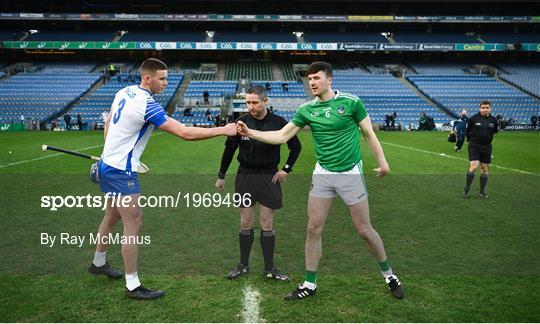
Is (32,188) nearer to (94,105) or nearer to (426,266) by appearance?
(426,266)

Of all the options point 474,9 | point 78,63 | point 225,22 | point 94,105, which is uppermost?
point 474,9

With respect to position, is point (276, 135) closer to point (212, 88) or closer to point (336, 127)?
point (336, 127)

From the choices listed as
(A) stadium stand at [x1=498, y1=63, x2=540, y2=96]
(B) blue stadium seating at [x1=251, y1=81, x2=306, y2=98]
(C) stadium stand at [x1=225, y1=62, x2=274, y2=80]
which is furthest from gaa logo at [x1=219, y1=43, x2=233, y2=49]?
(A) stadium stand at [x1=498, y1=63, x2=540, y2=96]

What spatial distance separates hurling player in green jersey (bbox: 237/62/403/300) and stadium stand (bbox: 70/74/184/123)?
114 ft

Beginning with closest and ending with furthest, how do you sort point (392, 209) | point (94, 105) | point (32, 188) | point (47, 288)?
point (47, 288), point (392, 209), point (32, 188), point (94, 105)

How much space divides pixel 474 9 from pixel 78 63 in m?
50.8

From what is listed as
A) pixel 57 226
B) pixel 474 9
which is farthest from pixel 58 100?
pixel 474 9

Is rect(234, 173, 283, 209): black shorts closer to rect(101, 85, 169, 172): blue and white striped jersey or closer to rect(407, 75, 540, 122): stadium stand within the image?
rect(101, 85, 169, 172): blue and white striped jersey

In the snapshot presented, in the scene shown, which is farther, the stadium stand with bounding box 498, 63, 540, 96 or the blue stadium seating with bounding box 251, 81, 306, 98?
the stadium stand with bounding box 498, 63, 540, 96

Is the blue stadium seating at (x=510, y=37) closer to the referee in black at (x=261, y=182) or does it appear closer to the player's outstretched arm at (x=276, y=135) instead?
the referee in black at (x=261, y=182)

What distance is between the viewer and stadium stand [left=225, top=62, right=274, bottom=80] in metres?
48.8

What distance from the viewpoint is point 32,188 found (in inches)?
403

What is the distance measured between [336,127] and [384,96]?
4140cm

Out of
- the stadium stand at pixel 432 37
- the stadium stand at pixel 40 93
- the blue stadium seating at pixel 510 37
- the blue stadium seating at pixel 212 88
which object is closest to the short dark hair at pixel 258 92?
the stadium stand at pixel 40 93
